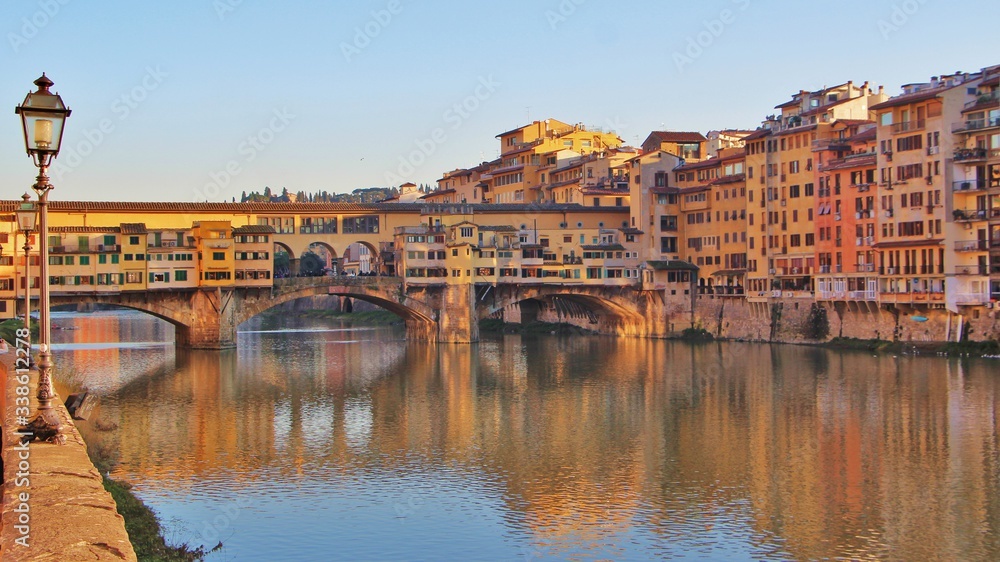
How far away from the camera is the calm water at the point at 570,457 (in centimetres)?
2008

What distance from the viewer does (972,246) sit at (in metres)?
47.3

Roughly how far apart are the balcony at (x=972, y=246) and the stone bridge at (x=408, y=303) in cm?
2135

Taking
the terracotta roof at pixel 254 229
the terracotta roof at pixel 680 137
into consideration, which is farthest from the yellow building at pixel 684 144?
the terracotta roof at pixel 254 229

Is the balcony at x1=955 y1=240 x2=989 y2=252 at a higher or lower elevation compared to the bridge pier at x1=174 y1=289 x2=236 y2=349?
higher

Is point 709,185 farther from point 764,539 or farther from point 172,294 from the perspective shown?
point 764,539

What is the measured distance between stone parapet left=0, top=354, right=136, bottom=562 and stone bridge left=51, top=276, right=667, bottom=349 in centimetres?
4589

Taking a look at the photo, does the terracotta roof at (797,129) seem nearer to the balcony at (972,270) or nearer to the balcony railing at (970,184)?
the balcony railing at (970,184)

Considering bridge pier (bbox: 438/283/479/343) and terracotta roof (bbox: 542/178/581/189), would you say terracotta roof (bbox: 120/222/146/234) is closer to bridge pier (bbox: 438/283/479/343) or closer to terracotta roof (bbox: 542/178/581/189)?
bridge pier (bbox: 438/283/479/343)

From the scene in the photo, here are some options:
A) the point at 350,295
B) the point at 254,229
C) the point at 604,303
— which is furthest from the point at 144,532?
the point at 604,303

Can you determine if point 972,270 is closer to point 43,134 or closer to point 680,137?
point 680,137

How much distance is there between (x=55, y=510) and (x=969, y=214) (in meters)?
44.7

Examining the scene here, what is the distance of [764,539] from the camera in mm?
19875

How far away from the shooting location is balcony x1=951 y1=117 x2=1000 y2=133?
1829 inches

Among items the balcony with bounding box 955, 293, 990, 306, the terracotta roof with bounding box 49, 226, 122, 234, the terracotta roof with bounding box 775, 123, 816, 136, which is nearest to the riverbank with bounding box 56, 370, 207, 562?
the terracotta roof with bounding box 49, 226, 122, 234
